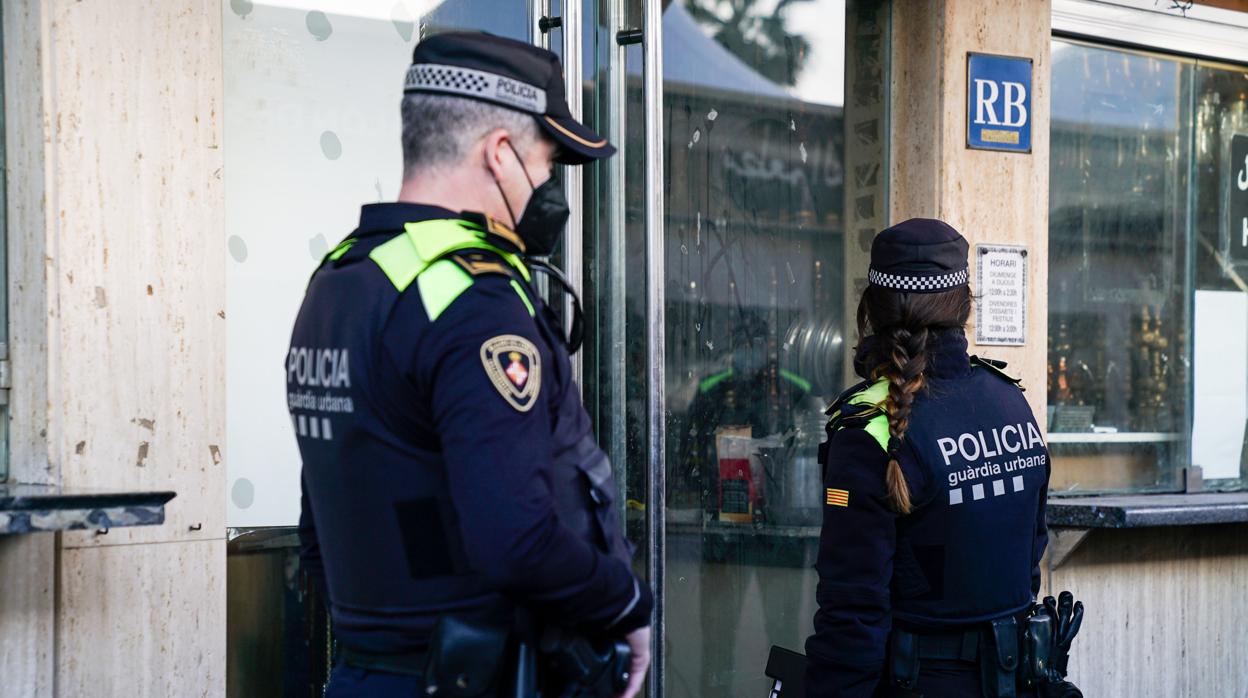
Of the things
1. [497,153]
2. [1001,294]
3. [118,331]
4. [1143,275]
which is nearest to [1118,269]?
[1143,275]

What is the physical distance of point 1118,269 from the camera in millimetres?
5797

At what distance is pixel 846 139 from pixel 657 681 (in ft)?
7.13

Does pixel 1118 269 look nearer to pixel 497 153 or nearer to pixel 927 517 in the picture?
pixel 927 517

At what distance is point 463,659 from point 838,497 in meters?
1.10

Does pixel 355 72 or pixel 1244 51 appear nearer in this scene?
pixel 355 72

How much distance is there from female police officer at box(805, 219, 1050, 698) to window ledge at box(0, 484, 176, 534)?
1551 mm

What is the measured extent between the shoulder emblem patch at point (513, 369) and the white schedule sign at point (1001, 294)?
3.24m

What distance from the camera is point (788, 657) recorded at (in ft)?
10.6

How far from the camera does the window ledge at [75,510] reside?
10.00ft

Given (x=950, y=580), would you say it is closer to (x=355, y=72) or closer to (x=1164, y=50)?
(x=355, y=72)

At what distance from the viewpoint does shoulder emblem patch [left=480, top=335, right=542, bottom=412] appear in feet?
6.58

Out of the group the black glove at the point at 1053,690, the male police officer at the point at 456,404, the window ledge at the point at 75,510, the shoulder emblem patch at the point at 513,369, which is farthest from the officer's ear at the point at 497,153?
the black glove at the point at 1053,690

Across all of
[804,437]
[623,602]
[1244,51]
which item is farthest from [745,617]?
[1244,51]

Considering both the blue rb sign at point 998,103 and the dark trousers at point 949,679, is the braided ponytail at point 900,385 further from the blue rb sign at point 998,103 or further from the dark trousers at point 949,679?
the blue rb sign at point 998,103
